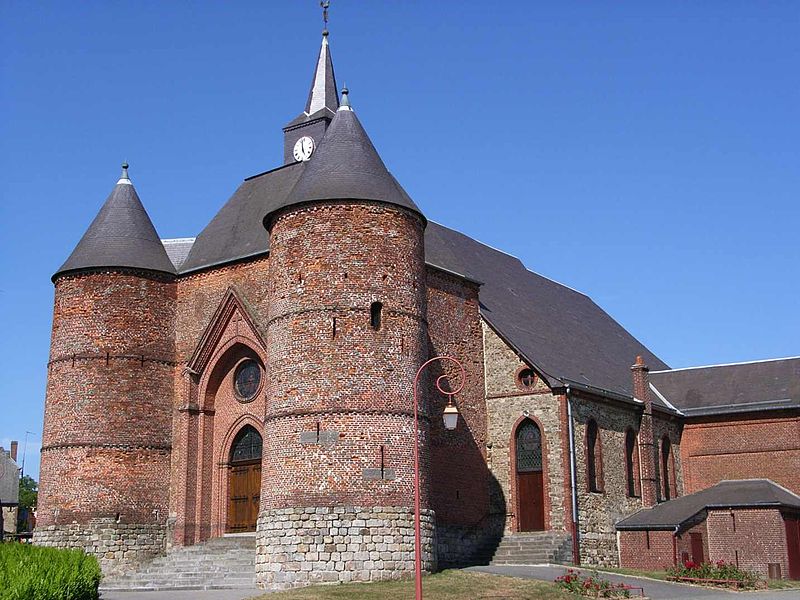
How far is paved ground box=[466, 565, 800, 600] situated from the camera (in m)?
23.7

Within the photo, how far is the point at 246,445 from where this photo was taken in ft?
99.9

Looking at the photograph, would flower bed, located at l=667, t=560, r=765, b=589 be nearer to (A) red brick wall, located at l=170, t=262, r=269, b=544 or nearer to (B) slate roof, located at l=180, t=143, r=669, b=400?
(B) slate roof, located at l=180, t=143, r=669, b=400

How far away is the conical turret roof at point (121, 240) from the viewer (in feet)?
103

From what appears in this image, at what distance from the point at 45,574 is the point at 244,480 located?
14.0 meters

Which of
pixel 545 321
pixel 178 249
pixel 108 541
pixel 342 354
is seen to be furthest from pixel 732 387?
pixel 108 541

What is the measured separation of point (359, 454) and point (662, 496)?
15.7 metres

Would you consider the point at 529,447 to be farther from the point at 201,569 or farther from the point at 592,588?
the point at 201,569

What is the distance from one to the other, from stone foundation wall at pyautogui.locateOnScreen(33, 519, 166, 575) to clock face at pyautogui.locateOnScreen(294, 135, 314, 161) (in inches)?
553

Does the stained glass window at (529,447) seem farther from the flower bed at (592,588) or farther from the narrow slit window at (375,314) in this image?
the narrow slit window at (375,314)

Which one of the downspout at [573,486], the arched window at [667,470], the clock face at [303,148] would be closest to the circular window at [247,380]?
the clock face at [303,148]

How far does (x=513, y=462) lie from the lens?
3117 centimetres

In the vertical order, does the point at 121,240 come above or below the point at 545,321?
above

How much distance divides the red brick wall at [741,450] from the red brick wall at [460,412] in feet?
36.5

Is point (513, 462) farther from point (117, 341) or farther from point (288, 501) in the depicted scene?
point (117, 341)
